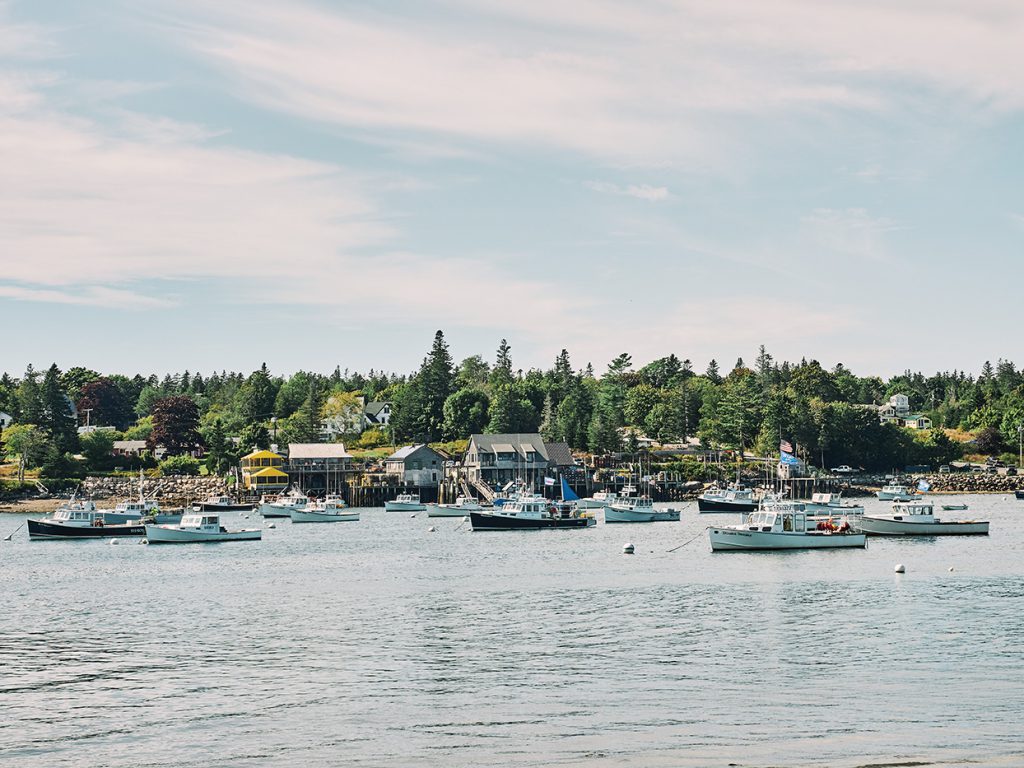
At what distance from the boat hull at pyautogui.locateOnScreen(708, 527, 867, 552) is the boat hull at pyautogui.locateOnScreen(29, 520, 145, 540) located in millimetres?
55536

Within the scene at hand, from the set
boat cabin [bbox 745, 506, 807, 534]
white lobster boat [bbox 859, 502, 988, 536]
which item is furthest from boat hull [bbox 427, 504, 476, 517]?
boat cabin [bbox 745, 506, 807, 534]

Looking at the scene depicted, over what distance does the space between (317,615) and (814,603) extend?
2444 centimetres

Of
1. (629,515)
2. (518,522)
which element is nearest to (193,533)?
(518,522)

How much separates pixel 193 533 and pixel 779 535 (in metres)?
51.7

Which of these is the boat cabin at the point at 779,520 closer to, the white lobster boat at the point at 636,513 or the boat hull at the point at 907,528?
the boat hull at the point at 907,528

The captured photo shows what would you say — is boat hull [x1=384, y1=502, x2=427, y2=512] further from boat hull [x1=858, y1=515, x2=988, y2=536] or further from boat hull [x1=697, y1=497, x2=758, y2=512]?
boat hull [x1=858, y1=515, x2=988, y2=536]

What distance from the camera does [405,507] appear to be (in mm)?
175625

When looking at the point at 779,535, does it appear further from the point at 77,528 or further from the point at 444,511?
the point at 444,511

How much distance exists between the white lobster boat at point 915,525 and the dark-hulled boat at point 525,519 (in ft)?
103

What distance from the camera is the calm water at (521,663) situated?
31609 millimetres

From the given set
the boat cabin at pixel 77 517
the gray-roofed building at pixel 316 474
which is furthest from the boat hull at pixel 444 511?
the boat cabin at pixel 77 517

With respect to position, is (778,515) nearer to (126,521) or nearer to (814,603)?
(814,603)

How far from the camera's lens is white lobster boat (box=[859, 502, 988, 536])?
344 feet

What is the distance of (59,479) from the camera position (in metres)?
190
